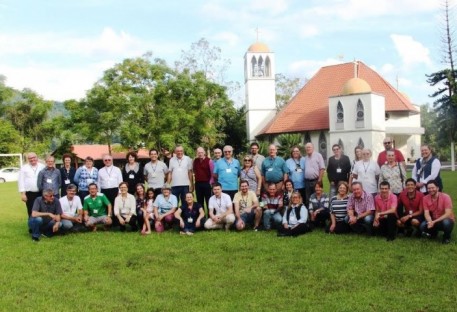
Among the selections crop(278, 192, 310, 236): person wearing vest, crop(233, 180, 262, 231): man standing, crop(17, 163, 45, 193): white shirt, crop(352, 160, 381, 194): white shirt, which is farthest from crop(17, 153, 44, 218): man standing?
crop(352, 160, 381, 194): white shirt

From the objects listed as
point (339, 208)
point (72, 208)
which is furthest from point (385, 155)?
point (72, 208)

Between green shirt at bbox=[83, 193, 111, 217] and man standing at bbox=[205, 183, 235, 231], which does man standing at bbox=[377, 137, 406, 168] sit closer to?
man standing at bbox=[205, 183, 235, 231]

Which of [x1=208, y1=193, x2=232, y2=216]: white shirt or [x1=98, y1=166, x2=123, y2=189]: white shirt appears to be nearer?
[x1=208, y1=193, x2=232, y2=216]: white shirt

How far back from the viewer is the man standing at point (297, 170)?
9.62m

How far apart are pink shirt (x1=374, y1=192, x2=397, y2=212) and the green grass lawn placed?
1.62 feet

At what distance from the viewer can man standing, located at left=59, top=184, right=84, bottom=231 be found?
31.0 ft

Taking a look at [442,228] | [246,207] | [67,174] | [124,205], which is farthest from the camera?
[67,174]

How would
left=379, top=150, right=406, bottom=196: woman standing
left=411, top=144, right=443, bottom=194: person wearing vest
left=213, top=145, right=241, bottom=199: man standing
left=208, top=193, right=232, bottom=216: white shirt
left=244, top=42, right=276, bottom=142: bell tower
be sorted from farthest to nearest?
left=244, top=42, right=276, bottom=142: bell tower, left=213, top=145, right=241, bottom=199: man standing, left=208, top=193, right=232, bottom=216: white shirt, left=379, top=150, right=406, bottom=196: woman standing, left=411, top=144, right=443, bottom=194: person wearing vest

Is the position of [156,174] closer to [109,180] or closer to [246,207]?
[109,180]

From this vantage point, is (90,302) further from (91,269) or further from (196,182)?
(196,182)

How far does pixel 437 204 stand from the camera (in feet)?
26.0

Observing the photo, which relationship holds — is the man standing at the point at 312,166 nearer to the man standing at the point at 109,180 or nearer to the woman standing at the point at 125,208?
the woman standing at the point at 125,208

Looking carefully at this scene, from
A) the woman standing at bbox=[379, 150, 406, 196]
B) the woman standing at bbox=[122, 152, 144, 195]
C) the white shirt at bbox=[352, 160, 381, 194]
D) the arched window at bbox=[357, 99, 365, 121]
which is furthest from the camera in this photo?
the arched window at bbox=[357, 99, 365, 121]

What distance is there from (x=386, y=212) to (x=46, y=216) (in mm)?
5679
